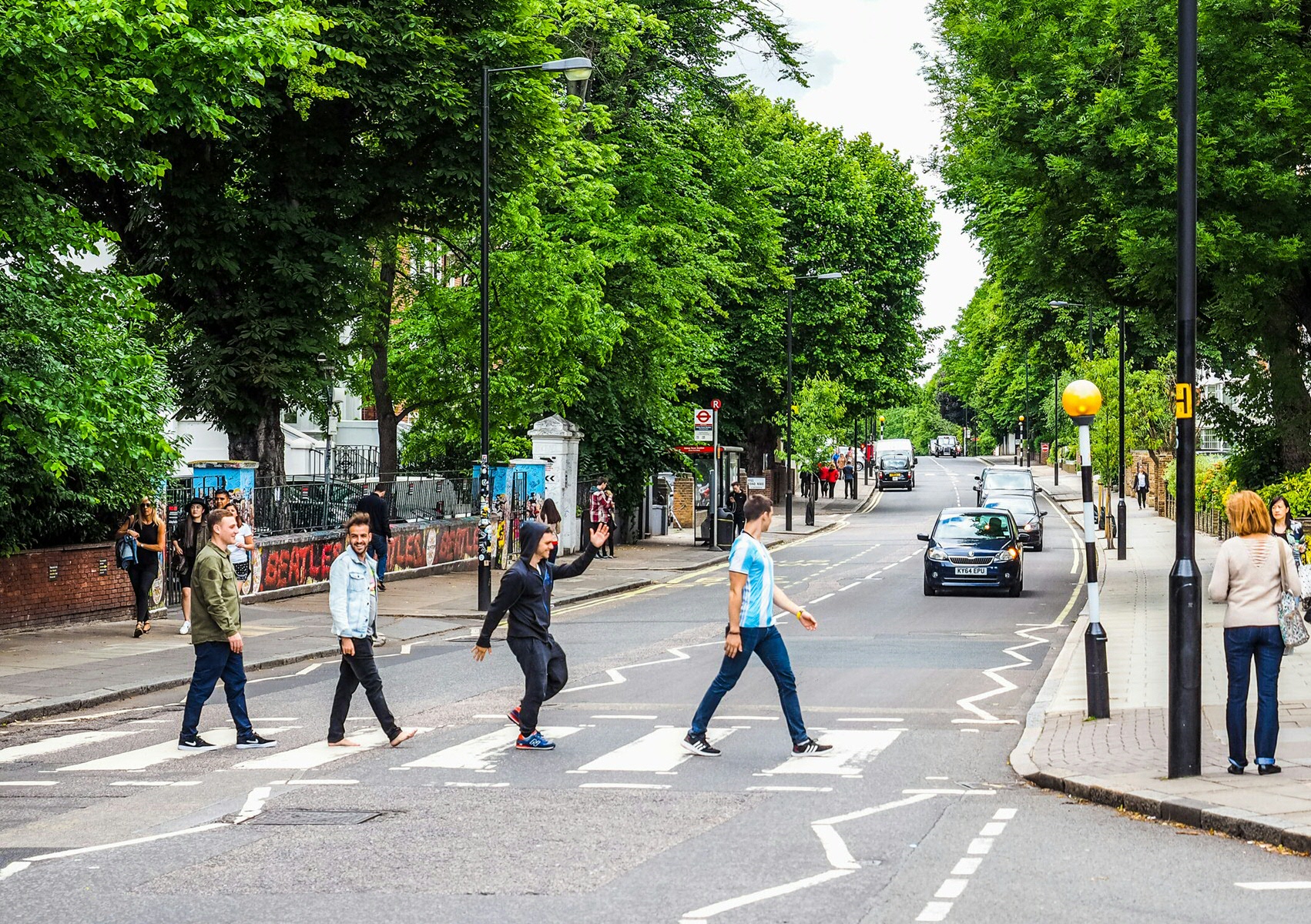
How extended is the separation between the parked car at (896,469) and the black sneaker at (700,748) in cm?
7469

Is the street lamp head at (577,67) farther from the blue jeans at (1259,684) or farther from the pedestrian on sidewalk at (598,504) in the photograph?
the blue jeans at (1259,684)

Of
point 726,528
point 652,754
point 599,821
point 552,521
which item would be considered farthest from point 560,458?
point 599,821

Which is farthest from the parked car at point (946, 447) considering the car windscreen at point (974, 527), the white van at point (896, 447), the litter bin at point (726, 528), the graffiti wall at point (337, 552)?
the car windscreen at point (974, 527)

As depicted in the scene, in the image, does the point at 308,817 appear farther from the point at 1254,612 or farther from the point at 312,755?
→ the point at 1254,612

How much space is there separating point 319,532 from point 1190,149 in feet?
64.9

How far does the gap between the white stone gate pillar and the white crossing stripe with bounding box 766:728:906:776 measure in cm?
2421

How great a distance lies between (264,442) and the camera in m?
27.6

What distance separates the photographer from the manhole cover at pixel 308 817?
9.05m

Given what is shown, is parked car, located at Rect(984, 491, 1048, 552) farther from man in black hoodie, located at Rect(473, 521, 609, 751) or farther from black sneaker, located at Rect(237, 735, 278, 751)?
black sneaker, located at Rect(237, 735, 278, 751)

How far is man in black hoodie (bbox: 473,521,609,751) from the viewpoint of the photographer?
1169 centimetres

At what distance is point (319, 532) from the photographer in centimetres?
2702

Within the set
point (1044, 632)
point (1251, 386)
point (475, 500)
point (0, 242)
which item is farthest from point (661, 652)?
point (475, 500)

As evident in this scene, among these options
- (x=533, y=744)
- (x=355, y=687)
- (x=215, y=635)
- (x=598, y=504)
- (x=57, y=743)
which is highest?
(x=598, y=504)

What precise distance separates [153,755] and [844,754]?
17.4ft
